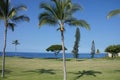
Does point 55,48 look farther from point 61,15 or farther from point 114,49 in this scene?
point 61,15

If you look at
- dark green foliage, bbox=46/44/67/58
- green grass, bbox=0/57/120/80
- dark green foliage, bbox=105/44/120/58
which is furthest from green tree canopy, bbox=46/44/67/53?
green grass, bbox=0/57/120/80

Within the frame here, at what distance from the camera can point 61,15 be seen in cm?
2675

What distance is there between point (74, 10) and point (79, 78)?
24.1 feet

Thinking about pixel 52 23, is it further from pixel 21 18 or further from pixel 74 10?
pixel 21 18

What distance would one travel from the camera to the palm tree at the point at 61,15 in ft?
87.4

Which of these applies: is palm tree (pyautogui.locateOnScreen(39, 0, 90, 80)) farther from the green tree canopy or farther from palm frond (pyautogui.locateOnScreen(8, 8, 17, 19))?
the green tree canopy

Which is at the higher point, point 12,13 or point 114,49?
point 12,13

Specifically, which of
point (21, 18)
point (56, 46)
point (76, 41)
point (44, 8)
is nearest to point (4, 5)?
point (21, 18)

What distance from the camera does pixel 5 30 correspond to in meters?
30.6

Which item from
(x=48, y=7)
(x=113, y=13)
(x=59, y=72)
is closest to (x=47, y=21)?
(x=48, y=7)

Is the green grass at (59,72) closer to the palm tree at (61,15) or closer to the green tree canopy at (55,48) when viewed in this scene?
the palm tree at (61,15)

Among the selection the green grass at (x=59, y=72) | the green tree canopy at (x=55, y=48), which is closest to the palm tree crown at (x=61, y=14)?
the green grass at (x=59, y=72)

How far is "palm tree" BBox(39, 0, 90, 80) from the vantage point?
26.6m

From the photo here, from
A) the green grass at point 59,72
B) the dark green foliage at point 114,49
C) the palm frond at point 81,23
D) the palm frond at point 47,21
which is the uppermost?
the palm frond at point 47,21
